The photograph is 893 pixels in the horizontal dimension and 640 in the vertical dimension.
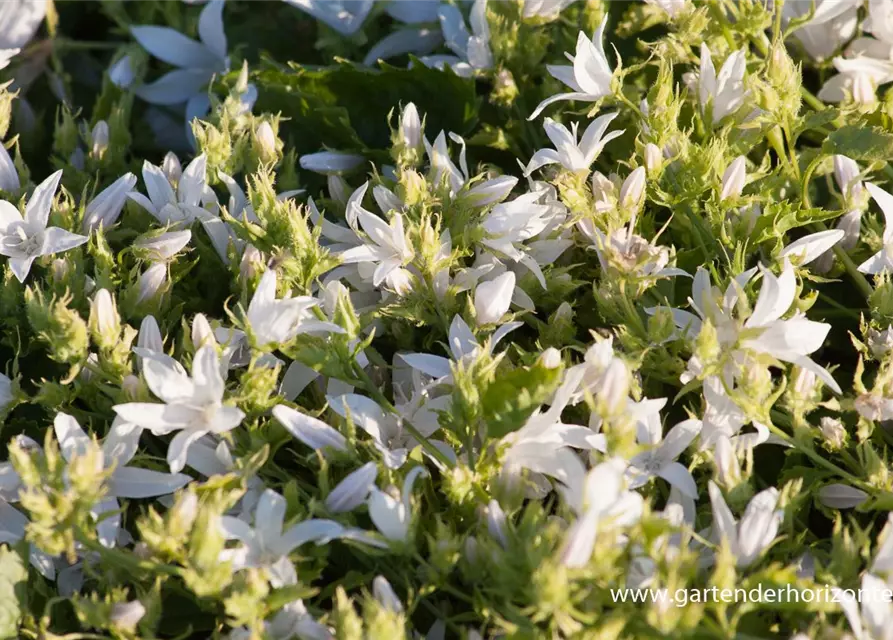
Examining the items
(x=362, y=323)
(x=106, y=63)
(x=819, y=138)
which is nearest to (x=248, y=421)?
(x=362, y=323)

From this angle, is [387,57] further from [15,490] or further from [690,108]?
[15,490]

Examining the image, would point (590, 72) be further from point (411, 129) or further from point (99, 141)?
point (99, 141)

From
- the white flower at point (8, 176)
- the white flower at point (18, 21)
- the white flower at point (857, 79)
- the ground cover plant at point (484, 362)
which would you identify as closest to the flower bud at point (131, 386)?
the ground cover plant at point (484, 362)

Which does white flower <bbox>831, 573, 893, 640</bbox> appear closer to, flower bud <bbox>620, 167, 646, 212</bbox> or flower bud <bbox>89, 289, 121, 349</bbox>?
flower bud <bbox>620, 167, 646, 212</bbox>

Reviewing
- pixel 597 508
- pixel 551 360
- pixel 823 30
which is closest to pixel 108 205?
pixel 551 360

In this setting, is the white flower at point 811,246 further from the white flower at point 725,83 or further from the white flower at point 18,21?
the white flower at point 18,21

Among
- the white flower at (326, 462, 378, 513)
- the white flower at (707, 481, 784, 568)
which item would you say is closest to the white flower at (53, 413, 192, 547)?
the white flower at (326, 462, 378, 513)
